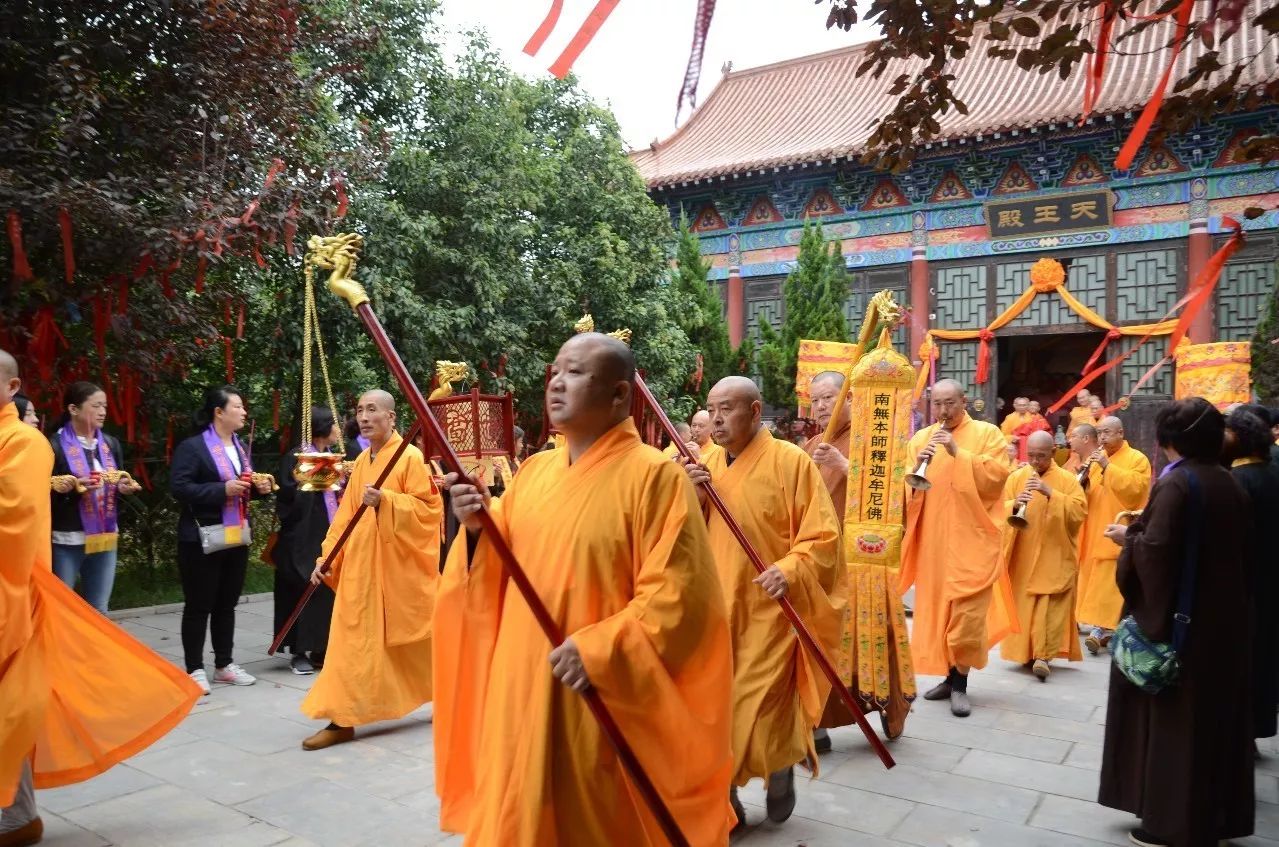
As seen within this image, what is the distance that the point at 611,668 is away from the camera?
100 inches

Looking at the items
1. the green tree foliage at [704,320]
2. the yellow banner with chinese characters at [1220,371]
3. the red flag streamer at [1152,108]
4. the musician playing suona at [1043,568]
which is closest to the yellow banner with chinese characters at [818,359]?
the green tree foliage at [704,320]

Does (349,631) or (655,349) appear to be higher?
(655,349)

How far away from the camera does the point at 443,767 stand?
3045 millimetres

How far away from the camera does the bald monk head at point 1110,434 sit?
8.48 metres

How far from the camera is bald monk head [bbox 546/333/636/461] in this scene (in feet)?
9.25

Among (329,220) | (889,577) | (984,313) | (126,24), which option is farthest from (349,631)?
(984,313)

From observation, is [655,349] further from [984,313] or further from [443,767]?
[443,767]

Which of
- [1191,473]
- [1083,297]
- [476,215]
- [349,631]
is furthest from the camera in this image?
[1083,297]

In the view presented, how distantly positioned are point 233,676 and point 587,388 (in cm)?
484

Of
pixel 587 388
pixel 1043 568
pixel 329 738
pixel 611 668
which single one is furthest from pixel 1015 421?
pixel 611 668

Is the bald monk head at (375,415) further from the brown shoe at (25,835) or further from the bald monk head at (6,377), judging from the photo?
the brown shoe at (25,835)

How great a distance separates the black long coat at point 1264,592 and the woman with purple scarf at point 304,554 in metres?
5.58

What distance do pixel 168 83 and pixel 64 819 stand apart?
5269mm

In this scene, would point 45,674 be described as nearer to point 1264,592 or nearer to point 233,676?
point 233,676
